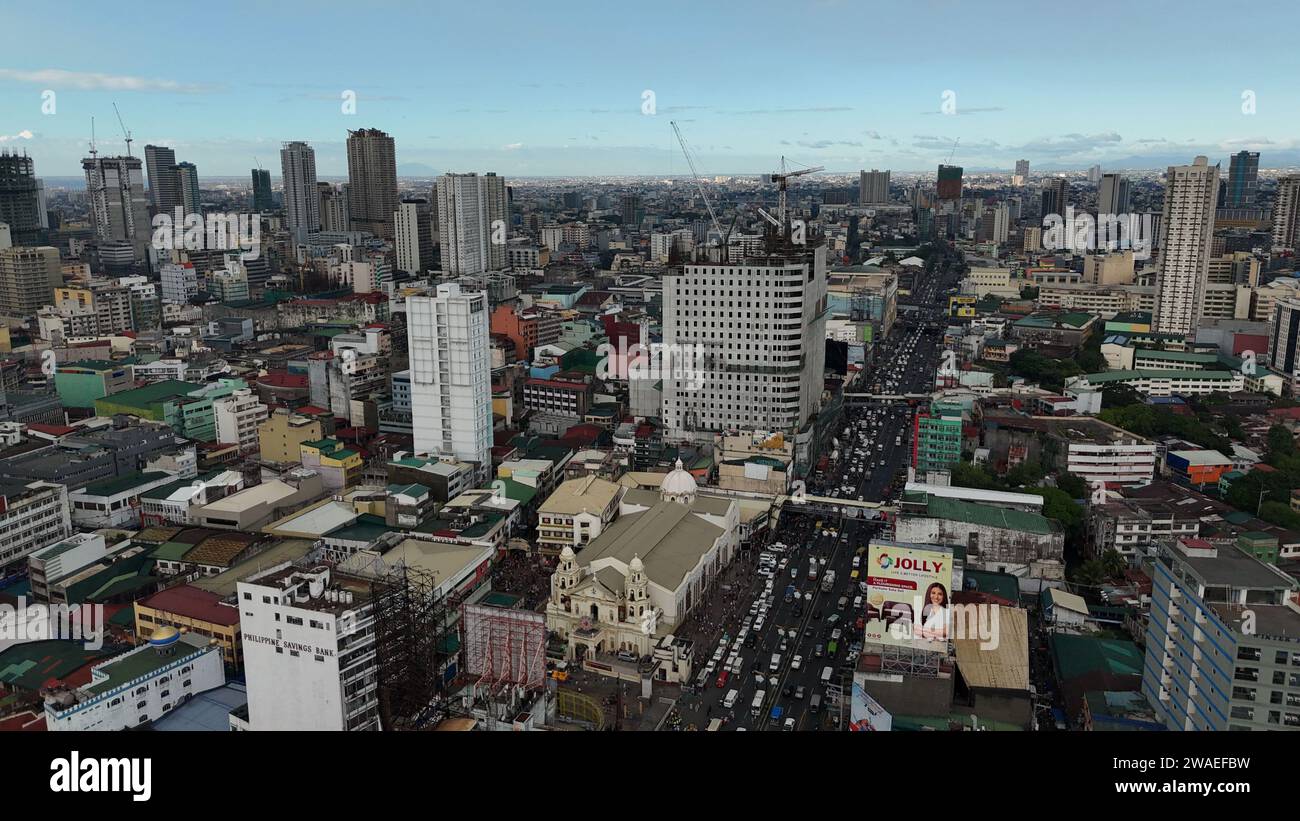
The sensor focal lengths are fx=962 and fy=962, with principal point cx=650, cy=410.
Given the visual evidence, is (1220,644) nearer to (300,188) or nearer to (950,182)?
(300,188)

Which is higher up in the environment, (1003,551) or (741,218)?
(741,218)

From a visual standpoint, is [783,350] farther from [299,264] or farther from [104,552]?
[299,264]

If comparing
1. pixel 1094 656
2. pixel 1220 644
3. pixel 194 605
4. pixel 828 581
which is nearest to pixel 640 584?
pixel 828 581

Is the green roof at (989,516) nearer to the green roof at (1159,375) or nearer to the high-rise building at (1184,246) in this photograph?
the green roof at (1159,375)

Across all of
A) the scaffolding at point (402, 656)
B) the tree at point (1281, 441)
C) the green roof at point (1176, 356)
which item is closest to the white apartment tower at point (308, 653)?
the scaffolding at point (402, 656)

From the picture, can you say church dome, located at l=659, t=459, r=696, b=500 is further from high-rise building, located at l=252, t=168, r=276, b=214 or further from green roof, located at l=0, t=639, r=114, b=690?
high-rise building, located at l=252, t=168, r=276, b=214
